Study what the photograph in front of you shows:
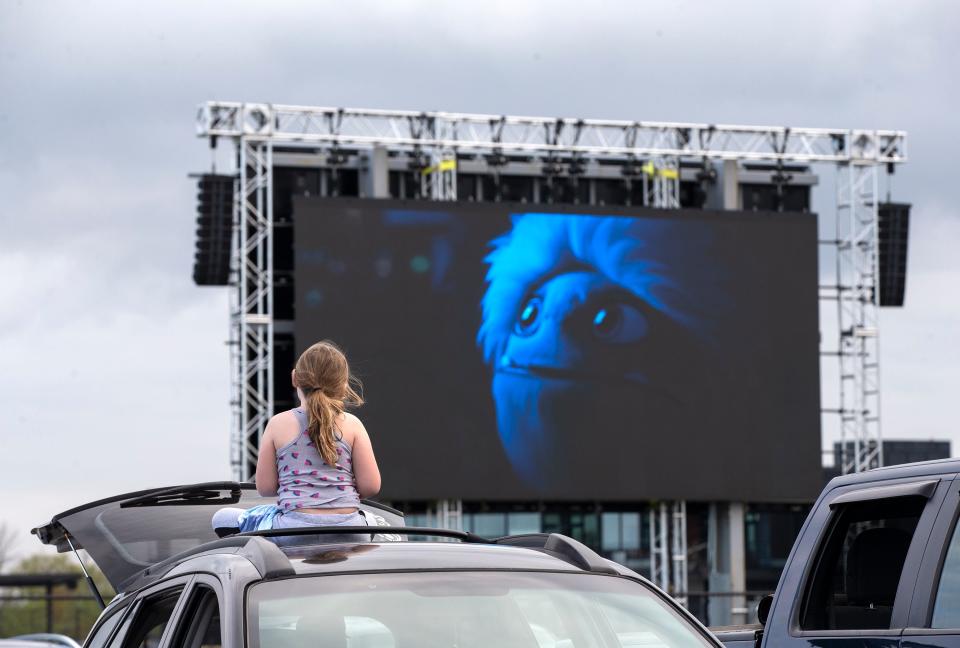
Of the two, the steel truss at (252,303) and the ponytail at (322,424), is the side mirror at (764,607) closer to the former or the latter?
the ponytail at (322,424)

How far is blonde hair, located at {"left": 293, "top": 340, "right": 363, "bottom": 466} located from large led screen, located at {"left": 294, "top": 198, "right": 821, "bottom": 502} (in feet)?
96.8

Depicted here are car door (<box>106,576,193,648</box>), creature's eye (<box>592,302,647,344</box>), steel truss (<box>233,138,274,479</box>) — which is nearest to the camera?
car door (<box>106,576,193,648</box>)

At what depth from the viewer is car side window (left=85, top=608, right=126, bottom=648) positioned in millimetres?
→ 4565

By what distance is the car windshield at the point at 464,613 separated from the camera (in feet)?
11.9

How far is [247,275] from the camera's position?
36281 millimetres

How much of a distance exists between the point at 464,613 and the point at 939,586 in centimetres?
173

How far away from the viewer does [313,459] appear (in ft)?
18.7

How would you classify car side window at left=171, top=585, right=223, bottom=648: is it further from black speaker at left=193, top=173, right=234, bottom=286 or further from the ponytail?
black speaker at left=193, top=173, right=234, bottom=286

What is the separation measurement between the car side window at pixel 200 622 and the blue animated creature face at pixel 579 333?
106 ft

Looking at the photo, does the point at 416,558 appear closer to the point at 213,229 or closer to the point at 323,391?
the point at 323,391

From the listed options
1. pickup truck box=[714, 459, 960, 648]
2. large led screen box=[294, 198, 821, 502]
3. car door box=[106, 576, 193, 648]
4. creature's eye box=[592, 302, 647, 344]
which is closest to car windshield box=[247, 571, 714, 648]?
car door box=[106, 576, 193, 648]

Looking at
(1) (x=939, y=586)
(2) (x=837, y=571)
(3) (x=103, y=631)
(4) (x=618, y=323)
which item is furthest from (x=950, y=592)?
(4) (x=618, y=323)

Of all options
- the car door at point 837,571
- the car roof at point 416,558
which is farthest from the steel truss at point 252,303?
the car roof at point 416,558

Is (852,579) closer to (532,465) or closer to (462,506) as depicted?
(532,465)
